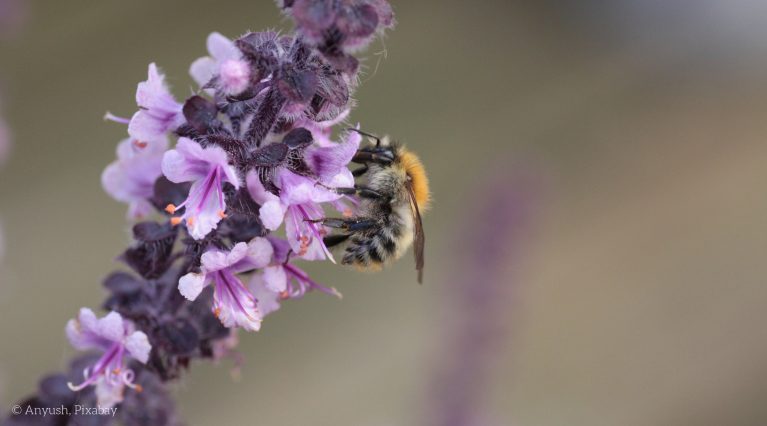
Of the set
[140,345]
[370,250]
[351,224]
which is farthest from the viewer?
[370,250]

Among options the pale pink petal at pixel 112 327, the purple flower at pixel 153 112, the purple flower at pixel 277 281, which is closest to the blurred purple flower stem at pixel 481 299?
the purple flower at pixel 277 281

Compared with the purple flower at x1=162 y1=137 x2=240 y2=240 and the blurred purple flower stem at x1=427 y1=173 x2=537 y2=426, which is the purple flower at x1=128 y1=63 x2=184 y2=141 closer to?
the purple flower at x1=162 y1=137 x2=240 y2=240

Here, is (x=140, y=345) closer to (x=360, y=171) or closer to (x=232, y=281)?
(x=232, y=281)

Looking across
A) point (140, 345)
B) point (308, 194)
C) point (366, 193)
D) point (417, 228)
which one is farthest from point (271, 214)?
A: point (417, 228)

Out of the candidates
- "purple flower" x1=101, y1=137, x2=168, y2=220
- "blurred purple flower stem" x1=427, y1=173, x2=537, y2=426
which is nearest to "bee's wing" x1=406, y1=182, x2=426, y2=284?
"purple flower" x1=101, y1=137, x2=168, y2=220

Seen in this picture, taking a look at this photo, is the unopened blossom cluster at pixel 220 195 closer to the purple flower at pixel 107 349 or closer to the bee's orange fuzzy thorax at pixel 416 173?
the purple flower at pixel 107 349

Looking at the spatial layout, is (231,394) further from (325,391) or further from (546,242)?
(546,242)

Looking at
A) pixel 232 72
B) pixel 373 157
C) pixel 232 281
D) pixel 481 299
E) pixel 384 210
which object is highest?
pixel 232 72
